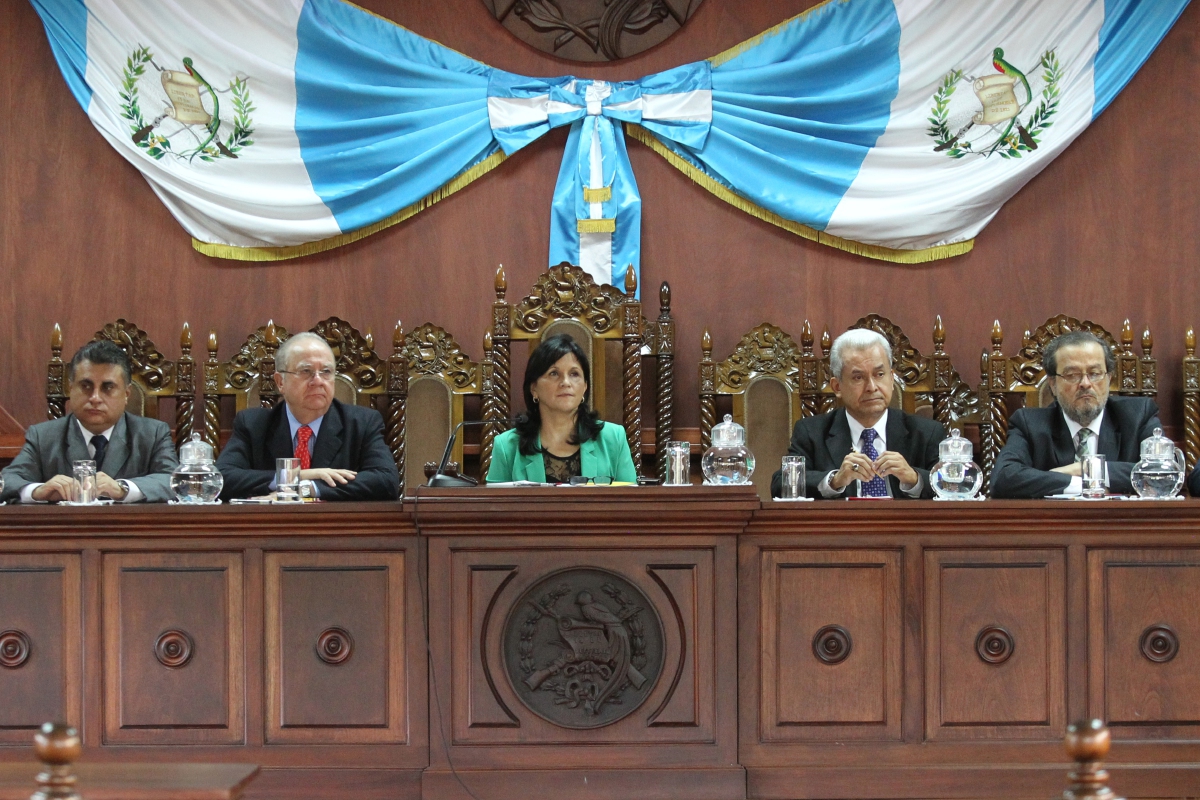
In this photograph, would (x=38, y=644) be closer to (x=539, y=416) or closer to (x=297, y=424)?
(x=297, y=424)

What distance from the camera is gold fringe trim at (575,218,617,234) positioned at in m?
4.81

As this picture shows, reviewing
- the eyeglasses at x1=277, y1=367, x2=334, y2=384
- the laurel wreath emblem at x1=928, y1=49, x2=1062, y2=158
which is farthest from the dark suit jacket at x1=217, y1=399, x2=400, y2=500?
the laurel wreath emblem at x1=928, y1=49, x2=1062, y2=158

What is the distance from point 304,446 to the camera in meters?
3.78

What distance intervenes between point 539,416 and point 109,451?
1.32 m

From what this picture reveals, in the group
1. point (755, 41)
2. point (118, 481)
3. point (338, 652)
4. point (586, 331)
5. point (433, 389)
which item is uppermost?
point (755, 41)

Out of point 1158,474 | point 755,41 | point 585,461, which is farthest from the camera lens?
point 755,41

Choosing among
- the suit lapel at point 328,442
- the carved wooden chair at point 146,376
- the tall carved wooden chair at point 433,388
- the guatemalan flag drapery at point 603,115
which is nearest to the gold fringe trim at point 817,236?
the guatemalan flag drapery at point 603,115

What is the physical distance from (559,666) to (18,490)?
172 centimetres

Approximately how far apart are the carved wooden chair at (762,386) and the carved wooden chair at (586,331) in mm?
280

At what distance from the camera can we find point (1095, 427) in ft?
12.1

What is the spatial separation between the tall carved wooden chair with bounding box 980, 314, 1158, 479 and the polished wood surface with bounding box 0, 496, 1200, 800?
174 cm

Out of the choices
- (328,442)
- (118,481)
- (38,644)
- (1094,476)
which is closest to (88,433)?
(118,481)

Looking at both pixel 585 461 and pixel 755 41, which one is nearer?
pixel 585 461


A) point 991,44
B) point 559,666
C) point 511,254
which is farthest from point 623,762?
point 991,44
